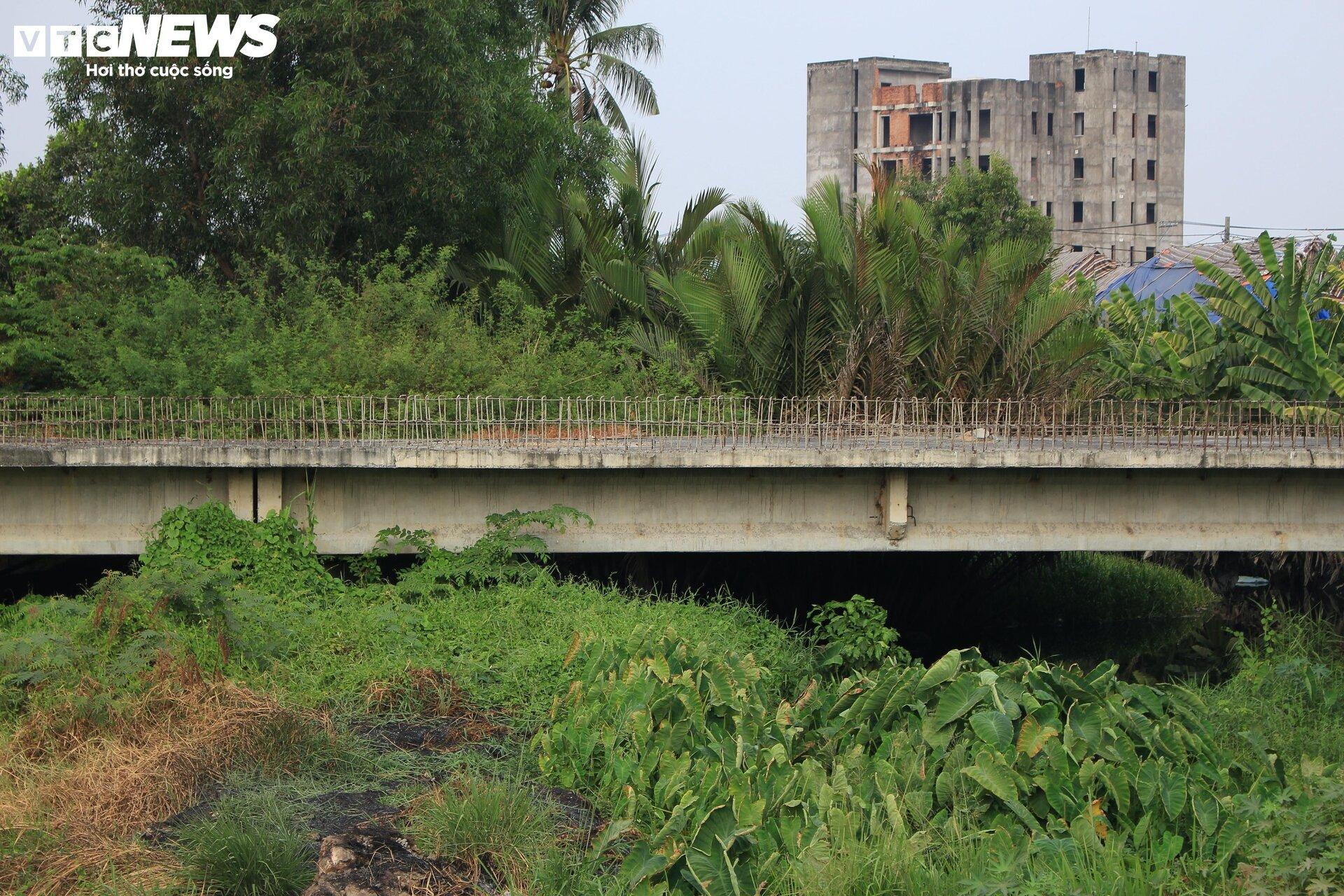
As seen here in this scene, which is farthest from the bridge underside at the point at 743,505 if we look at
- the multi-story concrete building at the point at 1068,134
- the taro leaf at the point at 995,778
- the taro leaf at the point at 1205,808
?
the multi-story concrete building at the point at 1068,134

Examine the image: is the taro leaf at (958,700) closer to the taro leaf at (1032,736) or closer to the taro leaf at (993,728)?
the taro leaf at (993,728)

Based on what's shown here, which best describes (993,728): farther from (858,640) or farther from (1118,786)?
(858,640)

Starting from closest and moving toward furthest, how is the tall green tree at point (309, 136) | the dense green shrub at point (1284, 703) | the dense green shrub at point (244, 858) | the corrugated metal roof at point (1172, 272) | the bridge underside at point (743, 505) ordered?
the dense green shrub at point (244, 858), the dense green shrub at point (1284, 703), the bridge underside at point (743, 505), the tall green tree at point (309, 136), the corrugated metal roof at point (1172, 272)

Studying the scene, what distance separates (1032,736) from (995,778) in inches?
18.6

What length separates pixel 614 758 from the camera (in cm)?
752

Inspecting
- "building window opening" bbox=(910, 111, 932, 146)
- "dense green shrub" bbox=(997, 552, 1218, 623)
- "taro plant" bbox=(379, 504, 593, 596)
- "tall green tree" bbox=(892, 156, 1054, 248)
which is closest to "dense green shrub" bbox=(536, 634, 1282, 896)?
"taro plant" bbox=(379, 504, 593, 596)

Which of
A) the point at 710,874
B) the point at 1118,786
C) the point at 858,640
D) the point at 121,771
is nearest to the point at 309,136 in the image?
the point at 858,640

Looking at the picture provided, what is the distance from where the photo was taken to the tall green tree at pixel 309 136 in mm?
17172

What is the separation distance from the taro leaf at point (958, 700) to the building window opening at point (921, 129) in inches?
2384

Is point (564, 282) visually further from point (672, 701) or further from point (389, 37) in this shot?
point (672, 701)

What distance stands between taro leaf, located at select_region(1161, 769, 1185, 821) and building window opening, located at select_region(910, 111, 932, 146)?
6124 cm

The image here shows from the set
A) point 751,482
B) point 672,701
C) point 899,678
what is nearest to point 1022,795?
point 899,678

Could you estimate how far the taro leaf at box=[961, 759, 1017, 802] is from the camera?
724 cm

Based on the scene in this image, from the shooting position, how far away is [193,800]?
7.03 metres
